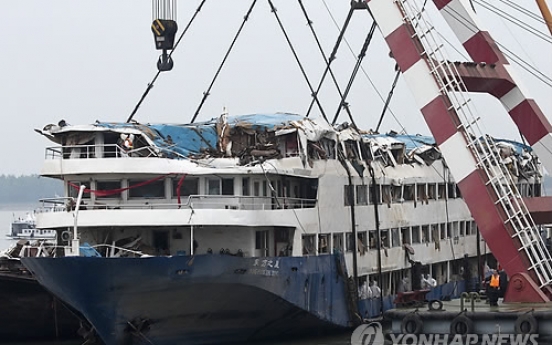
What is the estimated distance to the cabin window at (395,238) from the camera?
42.8 m

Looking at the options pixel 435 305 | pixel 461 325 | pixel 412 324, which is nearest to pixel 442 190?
pixel 435 305

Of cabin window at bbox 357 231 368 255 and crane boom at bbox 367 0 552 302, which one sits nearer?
crane boom at bbox 367 0 552 302

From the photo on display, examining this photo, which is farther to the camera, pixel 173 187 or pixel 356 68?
pixel 356 68

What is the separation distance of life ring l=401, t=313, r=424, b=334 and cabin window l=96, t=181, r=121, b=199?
941cm

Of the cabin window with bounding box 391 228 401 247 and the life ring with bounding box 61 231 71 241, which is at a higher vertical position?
the cabin window with bounding box 391 228 401 247

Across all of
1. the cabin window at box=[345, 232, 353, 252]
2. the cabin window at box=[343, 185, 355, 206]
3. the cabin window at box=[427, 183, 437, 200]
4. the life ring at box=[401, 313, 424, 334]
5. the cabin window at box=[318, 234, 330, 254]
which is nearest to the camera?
the life ring at box=[401, 313, 424, 334]

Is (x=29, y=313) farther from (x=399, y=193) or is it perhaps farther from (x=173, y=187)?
(x=399, y=193)

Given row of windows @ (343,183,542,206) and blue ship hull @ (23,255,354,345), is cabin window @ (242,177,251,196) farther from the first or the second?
row of windows @ (343,183,542,206)

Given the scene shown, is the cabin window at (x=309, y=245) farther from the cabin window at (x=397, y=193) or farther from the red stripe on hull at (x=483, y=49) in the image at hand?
the red stripe on hull at (x=483, y=49)

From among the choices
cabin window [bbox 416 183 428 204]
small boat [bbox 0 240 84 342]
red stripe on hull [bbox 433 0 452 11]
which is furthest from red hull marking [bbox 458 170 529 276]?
small boat [bbox 0 240 84 342]

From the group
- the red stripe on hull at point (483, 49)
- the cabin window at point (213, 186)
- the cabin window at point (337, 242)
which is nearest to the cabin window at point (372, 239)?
the cabin window at point (337, 242)

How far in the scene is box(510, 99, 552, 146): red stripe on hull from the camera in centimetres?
3691

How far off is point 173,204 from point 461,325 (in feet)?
30.9

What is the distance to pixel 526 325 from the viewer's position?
92.7 feet
